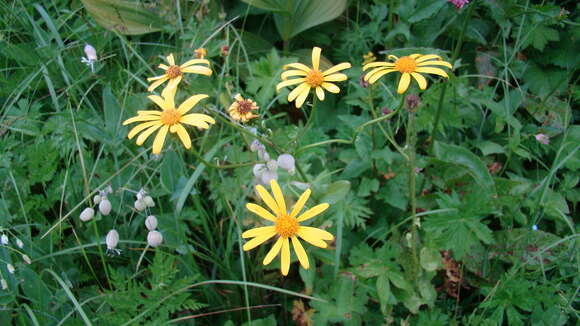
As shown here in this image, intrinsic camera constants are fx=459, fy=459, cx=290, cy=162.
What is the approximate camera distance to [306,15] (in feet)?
8.43

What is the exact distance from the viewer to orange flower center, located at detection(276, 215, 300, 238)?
1.21 m

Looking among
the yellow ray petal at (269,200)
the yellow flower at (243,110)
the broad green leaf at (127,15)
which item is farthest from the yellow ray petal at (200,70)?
the broad green leaf at (127,15)

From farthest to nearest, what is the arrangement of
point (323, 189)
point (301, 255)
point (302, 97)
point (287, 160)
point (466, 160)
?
point (466, 160), point (323, 189), point (287, 160), point (302, 97), point (301, 255)

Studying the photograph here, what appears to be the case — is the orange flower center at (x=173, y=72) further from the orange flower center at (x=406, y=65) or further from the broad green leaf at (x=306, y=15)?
the broad green leaf at (x=306, y=15)

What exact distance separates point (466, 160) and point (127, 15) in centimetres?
190

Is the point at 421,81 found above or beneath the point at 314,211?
above

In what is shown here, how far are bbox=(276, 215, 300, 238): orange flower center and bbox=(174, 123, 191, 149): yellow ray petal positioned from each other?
31 centimetres

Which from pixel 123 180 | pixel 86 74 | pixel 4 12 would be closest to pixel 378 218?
pixel 123 180

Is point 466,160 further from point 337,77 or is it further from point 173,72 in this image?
point 173,72

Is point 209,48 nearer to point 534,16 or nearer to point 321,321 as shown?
point 321,321

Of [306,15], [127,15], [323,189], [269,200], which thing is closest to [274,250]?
[269,200]

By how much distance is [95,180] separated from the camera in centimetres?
192

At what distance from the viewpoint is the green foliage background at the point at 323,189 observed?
5.09 ft

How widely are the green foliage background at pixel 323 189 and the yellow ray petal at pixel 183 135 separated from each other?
0.29ft
